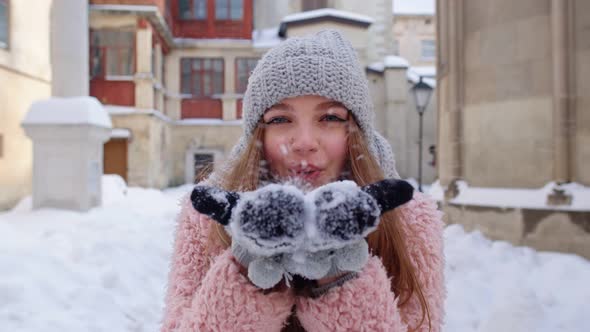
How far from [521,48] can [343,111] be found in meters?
4.84

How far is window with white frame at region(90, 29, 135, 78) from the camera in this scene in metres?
14.5

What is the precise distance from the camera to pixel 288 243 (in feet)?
3.02

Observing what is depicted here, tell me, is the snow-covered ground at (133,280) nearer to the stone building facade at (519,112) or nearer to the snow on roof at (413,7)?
the stone building facade at (519,112)

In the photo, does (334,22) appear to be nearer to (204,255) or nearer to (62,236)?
(62,236)

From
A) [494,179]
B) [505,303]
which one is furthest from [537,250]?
[505,303]

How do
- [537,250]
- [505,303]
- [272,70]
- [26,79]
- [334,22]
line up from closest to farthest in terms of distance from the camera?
[272,70]
[505,303]
[537,250]
[26,79]
[334,22]

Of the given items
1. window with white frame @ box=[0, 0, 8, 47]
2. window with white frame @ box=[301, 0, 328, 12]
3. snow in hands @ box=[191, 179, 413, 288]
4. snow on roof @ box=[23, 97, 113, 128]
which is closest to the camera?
snow in hands @ box=[191, 179, 413, 288]

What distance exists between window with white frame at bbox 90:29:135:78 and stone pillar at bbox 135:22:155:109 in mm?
337

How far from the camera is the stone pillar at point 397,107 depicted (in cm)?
1739

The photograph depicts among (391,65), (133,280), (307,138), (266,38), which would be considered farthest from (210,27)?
(307,138)

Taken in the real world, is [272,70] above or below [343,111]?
above

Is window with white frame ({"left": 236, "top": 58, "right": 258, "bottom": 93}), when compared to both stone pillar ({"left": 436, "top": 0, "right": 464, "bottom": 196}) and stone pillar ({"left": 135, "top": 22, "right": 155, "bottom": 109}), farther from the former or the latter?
stone pillar ({"left": 436, "top": 0, "right": 464, "bottom": 196})

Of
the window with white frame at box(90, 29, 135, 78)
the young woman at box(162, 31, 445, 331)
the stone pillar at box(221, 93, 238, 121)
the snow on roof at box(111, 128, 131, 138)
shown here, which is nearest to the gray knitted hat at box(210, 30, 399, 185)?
the young woman at box(162, 31, 445, 331)

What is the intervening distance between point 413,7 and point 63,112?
31.2 m
